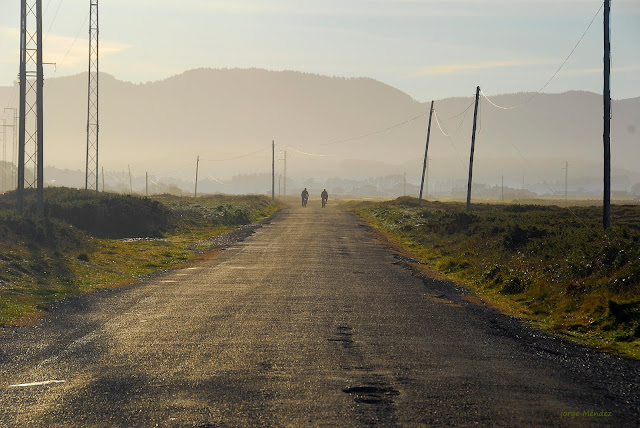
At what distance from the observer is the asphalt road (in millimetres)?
9023

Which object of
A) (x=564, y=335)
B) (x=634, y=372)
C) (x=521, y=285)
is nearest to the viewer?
(x=634, y=372)

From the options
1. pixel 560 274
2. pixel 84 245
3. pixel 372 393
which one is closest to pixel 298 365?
pixel 372 393

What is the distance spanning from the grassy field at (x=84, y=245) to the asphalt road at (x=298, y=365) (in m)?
2.04

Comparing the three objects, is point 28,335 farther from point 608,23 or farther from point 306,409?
point 608,23

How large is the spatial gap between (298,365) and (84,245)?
864 inches

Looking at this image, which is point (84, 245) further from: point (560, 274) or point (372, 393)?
point (372, 393)

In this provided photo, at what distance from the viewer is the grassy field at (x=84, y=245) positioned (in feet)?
68.2

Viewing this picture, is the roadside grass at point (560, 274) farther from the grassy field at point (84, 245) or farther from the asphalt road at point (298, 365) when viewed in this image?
the grassy field at point (84, 245)

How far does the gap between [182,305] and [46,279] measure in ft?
21.2

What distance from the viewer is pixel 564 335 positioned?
15344 mm

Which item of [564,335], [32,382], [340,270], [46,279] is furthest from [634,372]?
[46,279]

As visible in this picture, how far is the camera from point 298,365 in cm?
1141

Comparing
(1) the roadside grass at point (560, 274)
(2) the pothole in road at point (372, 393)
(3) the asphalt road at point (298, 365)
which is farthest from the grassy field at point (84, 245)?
(1) the roadside grass at point (560, 274)

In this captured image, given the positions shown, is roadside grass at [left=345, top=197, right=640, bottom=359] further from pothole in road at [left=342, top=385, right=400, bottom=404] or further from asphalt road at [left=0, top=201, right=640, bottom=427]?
pothole in road at [left=342, top=385, right=400, bottom=404]
